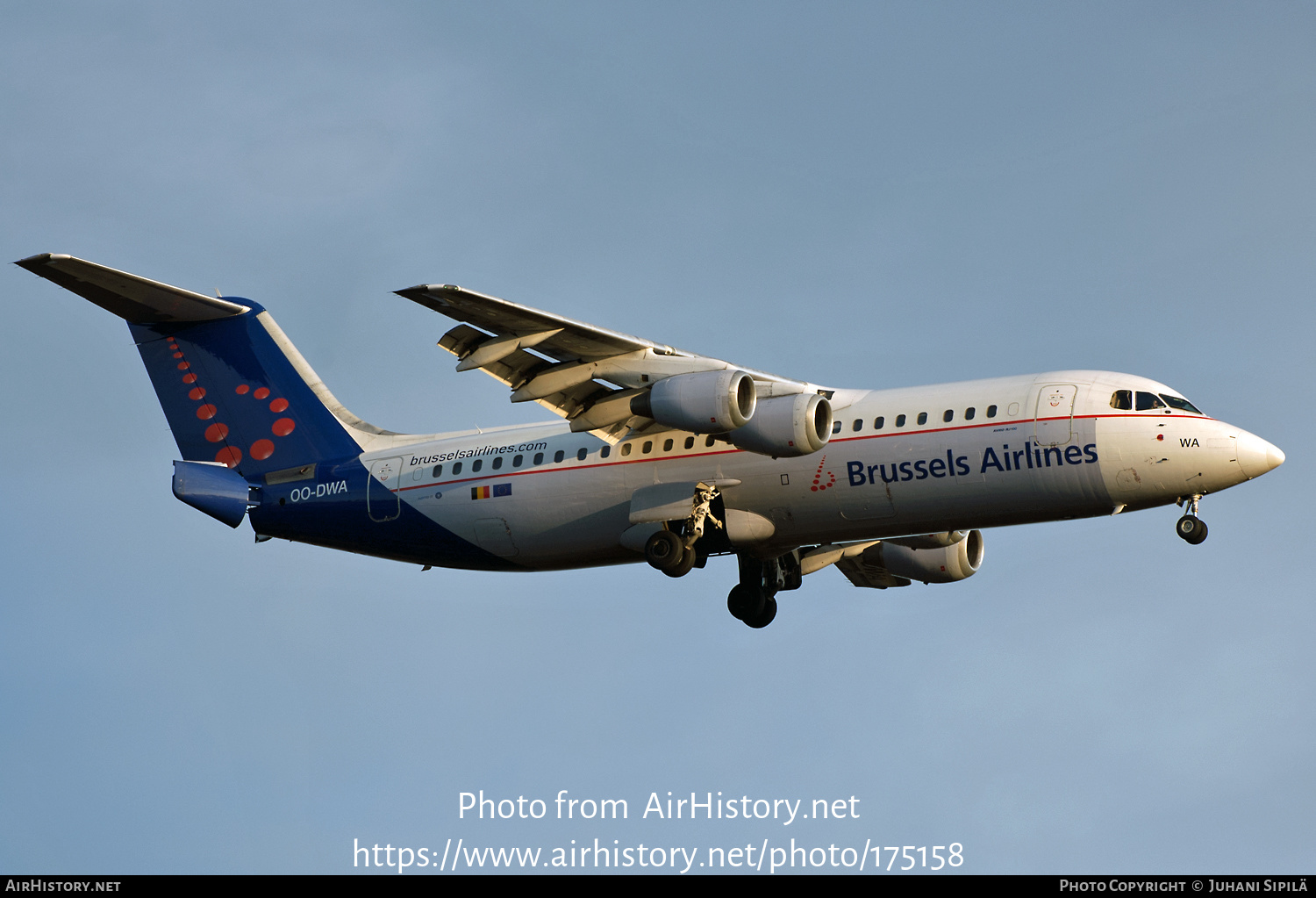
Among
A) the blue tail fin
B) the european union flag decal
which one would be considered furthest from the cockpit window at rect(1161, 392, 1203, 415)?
the blue tail fin

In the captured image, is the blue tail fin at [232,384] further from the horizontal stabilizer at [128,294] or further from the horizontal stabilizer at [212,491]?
the horizontal stabilizer at [212,491]

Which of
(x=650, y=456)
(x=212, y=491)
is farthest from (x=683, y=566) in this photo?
(x=212, y=491)

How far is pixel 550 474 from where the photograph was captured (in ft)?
73.3

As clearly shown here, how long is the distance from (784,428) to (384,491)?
21.8 ft

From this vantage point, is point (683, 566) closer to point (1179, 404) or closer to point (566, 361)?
point (566, 361)

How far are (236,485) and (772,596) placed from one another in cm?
797

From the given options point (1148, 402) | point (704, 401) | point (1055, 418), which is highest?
point (1148, 402)

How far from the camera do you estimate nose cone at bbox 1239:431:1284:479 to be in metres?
19.5

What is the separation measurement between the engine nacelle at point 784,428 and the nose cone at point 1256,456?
16.6 ft

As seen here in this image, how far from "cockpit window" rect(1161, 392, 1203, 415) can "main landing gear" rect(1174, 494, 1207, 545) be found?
106cm

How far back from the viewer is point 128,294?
2362 cm
